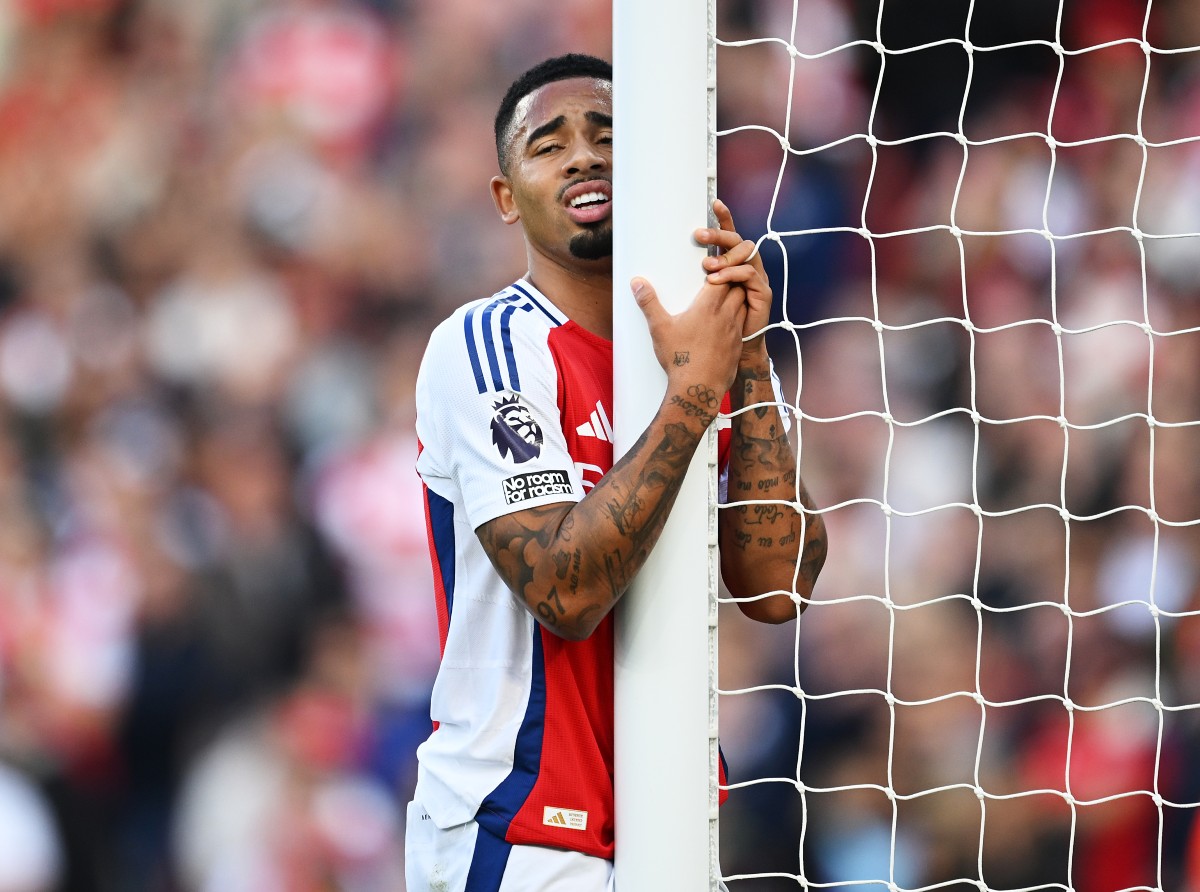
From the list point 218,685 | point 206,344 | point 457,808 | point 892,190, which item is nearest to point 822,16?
point 892,190

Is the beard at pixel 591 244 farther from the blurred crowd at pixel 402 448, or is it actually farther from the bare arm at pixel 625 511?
the blurred crowd at pixel 402 448

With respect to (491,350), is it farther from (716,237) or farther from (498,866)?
(498,866)

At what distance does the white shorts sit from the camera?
124 cm

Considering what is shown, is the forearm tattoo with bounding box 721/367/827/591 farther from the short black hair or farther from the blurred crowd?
the blurred crowd

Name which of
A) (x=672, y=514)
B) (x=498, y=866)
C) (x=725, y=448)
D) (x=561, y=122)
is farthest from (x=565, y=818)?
(x=561, y=122)

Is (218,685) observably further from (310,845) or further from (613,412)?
(613,412)

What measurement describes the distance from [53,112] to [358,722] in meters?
1.50

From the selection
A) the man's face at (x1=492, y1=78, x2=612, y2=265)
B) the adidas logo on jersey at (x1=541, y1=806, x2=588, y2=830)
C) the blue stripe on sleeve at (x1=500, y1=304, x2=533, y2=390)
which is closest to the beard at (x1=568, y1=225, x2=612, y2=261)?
the man's face at (x1=492, y1=78, x2=612, y2=265)

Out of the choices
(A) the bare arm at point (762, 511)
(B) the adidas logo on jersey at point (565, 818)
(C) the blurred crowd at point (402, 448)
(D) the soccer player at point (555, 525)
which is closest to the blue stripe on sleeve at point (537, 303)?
(D) the soccer player at point (555, 525)

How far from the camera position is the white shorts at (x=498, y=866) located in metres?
1.24

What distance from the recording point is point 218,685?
262 cm

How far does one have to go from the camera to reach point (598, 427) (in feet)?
4.48

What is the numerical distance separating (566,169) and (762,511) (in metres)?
0.45

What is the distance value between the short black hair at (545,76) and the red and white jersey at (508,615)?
0.30 m
